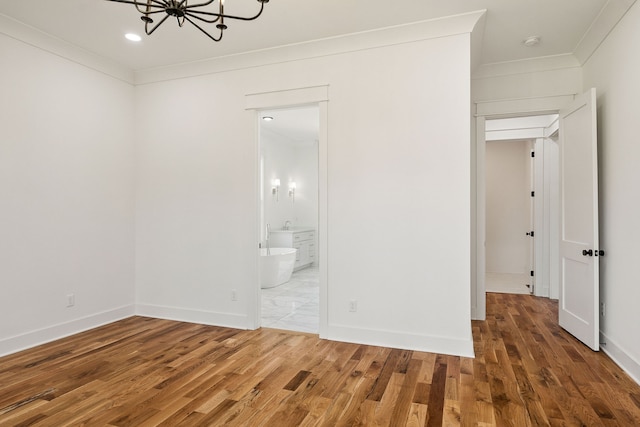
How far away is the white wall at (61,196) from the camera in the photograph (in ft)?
10.8

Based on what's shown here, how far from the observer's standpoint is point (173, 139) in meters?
4.30

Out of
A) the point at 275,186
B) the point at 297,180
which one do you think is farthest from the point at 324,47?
the point at 297,180

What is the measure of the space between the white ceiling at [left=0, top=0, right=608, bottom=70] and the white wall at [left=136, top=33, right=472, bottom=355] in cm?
29

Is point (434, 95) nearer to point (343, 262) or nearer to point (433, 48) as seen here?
point (433, 48)

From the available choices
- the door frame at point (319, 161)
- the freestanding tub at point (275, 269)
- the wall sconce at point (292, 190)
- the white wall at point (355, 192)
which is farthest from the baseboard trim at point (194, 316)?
the wall sconce at point (292, 190)

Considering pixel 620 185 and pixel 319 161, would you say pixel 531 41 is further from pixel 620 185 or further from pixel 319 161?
pixel 319 161

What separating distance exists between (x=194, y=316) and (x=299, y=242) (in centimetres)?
394

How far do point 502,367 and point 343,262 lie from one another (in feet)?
5.08

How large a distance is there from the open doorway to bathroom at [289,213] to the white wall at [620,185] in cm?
288

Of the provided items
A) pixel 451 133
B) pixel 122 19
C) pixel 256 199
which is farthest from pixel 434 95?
pixel 122 19

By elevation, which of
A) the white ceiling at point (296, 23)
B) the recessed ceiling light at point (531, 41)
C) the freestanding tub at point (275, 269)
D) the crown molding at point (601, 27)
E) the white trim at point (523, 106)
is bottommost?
the freestanding tub at point (275, 269)

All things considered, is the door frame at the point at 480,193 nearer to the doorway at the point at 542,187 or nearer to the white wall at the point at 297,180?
the doorway at the point at 542,187

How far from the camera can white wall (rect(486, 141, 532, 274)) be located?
25.3 feet

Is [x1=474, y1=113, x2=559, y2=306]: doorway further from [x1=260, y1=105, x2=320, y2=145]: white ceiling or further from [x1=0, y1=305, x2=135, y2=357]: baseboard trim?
[x1=0, y1=305, x2=135, y2=357]: baseboard trim
